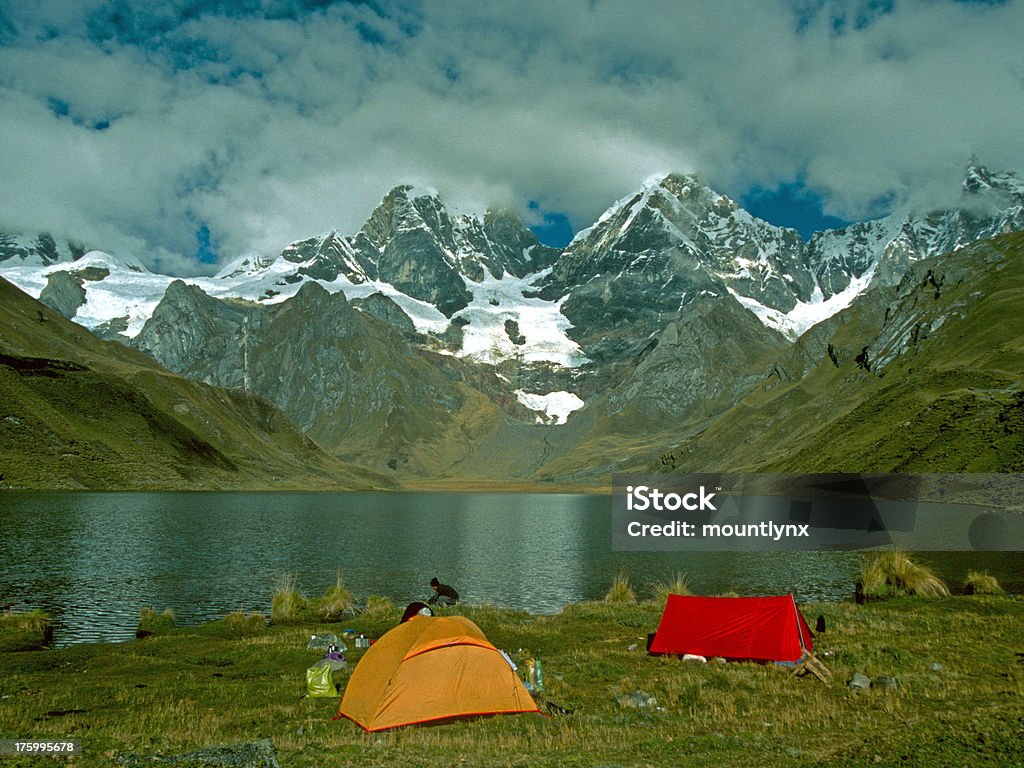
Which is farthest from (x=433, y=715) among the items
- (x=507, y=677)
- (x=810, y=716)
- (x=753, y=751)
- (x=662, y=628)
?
(x=662, y=628)

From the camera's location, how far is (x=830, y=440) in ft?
614

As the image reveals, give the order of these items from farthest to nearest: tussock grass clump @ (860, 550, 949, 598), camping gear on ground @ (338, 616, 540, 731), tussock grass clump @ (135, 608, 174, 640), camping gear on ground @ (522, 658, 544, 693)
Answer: tussock grass clump @ (860, 550, 949, 598)
tussock grass clump @ (135, 608, 174, 640)
camping gear on ground @ (522, 658, 544, 693)
camping gear on ground @ (338, 616, 540, 731)

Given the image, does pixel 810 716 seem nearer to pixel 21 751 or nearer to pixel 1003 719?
pixel 1003 719

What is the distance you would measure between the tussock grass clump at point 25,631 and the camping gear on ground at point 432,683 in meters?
21.5

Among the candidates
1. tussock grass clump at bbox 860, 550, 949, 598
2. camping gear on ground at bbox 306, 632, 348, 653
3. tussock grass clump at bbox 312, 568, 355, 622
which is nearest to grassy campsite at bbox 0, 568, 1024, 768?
camping gear on ground at bbox 306, 632, 348, 653

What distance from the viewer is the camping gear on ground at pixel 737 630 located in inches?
1030

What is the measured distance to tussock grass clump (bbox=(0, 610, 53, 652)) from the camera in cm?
3378

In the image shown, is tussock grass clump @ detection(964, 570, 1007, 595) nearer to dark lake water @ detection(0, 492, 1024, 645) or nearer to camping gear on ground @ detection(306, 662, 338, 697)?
dark lake water @ detection(0, 492, 1024, 645)

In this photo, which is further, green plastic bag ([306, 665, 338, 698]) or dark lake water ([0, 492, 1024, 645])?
dark lake water ([0, 492, 1024, 645])

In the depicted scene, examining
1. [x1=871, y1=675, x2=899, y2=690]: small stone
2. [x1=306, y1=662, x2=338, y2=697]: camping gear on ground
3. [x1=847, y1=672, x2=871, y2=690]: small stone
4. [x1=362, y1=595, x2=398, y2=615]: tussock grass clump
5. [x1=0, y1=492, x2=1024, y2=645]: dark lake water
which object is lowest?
[x1=0, y1=492, x2=1024, y2=645]: dark lake water

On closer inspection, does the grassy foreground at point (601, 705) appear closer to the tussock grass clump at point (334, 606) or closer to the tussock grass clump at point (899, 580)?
the tussock grass clump at point (334, 606)

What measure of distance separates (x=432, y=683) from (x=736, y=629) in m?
12.4

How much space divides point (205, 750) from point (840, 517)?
133m

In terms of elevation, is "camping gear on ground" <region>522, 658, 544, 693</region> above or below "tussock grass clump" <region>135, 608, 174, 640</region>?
above
